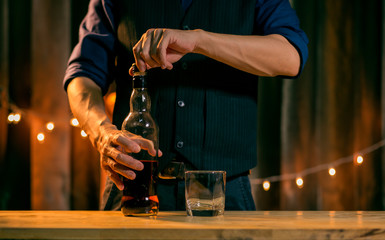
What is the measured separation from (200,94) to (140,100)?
1.09ft

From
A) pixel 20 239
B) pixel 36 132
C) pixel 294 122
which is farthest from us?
pixel 294 122

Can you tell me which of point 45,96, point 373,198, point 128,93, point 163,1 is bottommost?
point 373,198

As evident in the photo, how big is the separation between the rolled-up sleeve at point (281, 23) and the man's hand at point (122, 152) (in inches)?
21.6

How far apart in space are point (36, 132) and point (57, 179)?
23cm

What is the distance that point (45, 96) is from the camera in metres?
2.00

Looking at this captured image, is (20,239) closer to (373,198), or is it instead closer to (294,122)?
(294,122)

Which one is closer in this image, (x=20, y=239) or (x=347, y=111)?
(x=20, y=239)

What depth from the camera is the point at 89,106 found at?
1137 mm

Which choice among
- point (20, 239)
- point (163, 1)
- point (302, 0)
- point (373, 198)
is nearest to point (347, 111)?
point (373, 198)

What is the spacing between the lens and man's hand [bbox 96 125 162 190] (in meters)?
0.83

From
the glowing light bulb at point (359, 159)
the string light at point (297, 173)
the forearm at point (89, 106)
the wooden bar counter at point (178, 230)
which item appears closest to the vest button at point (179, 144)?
the forearm at point (89, 106)

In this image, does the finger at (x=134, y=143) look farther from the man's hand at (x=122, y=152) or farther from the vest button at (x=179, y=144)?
the vest button at (x=179, y=144)

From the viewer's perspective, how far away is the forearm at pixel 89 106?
→ 1.06m

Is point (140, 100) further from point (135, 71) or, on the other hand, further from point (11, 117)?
point (11, 117)
